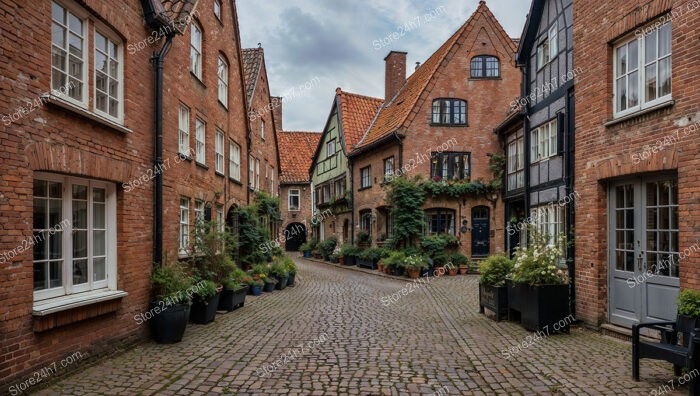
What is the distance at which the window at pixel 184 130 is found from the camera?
12547mm

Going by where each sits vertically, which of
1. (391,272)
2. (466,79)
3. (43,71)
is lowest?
(391,272)

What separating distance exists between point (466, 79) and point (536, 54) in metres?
9.58

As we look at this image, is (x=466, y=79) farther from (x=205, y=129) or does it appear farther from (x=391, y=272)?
(x=205, y=129)

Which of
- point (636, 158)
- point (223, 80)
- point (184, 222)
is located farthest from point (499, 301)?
point (223, 80)

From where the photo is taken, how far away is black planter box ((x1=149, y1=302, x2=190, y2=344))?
342 inches

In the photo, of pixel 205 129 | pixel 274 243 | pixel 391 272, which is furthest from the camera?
pixel 391 272

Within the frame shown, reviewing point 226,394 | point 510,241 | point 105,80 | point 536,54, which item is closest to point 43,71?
point 105,80

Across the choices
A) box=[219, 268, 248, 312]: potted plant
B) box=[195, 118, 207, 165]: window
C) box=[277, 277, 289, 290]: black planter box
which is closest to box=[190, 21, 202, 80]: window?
box=[195, 118, 207, 165]: window

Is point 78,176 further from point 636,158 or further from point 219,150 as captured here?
point 219,150

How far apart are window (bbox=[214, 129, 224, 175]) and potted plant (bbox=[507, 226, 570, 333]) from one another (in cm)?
951

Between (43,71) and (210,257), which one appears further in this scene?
(210,257)

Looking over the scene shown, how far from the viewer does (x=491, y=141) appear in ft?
77.2

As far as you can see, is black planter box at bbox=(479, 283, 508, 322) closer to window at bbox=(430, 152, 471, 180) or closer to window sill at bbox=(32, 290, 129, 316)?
window sill at bbox=(32, 290, 129, 316)

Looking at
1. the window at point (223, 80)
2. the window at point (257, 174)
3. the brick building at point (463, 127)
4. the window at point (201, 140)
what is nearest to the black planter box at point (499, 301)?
the window at point (201, 140)
